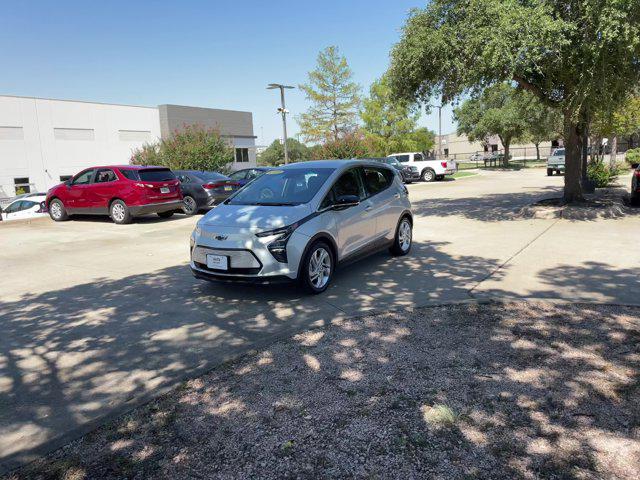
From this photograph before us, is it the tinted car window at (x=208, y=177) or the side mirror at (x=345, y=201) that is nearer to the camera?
the side mirror at (x=345, y=201)

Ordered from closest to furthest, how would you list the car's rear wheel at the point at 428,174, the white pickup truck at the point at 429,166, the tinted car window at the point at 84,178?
1. the tinted car window at the point at 84,178
2. the white pickup truck at the point at 429,166
3. the car's rear wheel at the point at 428,174

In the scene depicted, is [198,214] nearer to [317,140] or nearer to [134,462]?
[134,462]

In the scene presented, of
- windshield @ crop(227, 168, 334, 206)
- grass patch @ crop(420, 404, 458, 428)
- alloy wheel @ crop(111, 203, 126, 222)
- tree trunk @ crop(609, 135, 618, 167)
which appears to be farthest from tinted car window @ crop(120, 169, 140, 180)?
tree trunk @ crop(609, 135, 618, 167)

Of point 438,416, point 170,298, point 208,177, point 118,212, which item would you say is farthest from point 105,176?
point 438,416

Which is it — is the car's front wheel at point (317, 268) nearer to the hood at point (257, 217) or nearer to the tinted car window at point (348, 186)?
the hood at point (257, 217)

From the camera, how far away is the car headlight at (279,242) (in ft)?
18.7

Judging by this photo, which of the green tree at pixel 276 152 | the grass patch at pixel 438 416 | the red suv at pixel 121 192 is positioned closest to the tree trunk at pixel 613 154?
the red suv at pixel 121 192

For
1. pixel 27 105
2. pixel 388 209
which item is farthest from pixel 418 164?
pixel 27 105

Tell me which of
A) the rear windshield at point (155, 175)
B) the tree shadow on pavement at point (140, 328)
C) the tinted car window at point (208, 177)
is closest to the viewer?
the tree shadow on pavement at point (140, 328)

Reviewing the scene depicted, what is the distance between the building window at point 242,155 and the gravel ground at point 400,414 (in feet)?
173

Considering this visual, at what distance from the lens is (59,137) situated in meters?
42.3

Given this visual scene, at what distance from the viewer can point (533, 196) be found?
56.5 ft

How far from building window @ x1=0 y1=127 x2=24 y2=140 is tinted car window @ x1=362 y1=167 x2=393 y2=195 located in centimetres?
4108

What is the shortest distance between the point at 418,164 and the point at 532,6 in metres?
19.3
